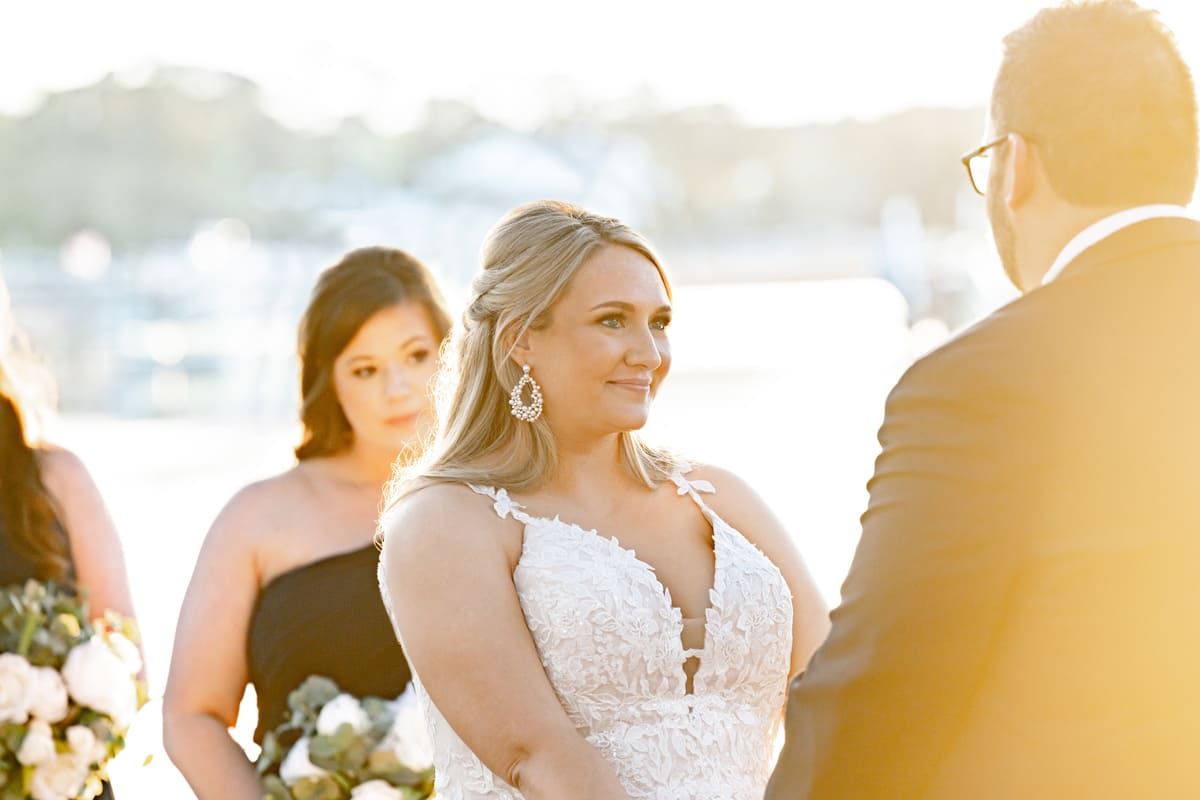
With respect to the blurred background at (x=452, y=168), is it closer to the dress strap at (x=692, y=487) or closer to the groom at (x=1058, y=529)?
the dress strap at (x=692, y=487)

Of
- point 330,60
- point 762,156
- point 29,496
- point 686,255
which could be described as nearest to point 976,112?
point 762,156

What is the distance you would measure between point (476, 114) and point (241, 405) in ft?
98.2

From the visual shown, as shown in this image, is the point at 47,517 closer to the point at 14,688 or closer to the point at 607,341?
the point at 14,688

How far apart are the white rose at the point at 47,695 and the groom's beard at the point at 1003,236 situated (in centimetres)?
240

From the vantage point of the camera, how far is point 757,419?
28.2 metres

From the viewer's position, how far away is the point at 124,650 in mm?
3695

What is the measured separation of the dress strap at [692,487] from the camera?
3.21 m

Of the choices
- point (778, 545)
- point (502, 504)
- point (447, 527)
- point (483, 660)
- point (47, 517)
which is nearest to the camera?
point (483, 660)

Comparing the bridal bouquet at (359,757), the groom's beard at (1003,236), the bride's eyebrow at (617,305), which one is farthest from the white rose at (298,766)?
the groom's beard at (1003,236)

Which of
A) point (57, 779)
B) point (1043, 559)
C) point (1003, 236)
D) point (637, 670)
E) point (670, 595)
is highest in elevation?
point (1003, 236)

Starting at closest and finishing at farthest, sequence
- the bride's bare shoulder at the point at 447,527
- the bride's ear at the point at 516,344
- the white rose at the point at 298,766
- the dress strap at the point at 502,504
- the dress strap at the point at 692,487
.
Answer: the bride's bare shoulder at the point at 447,527 < the dress strap at the point at 502,504 < the bride's ear at the point at 516,344 < the dress strap at the point at 692,487 < the white rose at the point at 298,766

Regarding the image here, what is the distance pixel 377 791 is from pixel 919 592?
1.67m

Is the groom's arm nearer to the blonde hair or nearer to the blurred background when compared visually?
the blonde hair

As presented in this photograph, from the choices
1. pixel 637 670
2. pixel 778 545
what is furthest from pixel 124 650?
pixel 778 545
